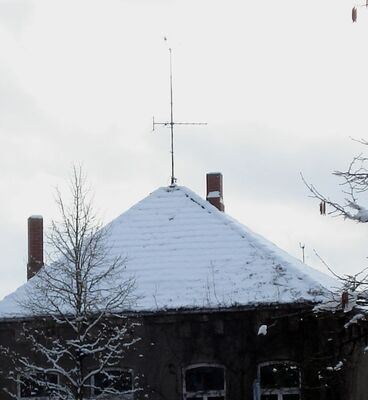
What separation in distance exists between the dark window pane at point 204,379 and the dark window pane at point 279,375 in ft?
3.10

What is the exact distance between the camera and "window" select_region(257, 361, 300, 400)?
70.0 feet

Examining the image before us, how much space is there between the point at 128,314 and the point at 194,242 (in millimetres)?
2880

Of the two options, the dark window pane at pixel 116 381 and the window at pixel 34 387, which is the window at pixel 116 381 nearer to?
the dark window pane at pixel 116 381

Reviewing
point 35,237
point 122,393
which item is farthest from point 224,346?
point 35,237

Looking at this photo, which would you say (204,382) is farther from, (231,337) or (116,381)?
(116,381)

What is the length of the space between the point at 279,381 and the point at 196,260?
135 inches

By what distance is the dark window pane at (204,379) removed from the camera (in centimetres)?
2156

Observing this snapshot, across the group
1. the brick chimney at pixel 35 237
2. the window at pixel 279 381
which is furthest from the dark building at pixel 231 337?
the brick chimney at pixel 35 237

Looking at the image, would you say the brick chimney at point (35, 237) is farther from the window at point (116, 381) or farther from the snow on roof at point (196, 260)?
the window at point (116, 381)

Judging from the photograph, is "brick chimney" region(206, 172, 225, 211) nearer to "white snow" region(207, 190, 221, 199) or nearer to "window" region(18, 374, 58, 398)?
"white snow" region(207, 190, 221, 199)

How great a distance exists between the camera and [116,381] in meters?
21.7

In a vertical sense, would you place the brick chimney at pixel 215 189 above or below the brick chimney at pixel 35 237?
above

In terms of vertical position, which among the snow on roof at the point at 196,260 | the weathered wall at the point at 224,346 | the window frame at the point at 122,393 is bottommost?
the window frame at the point at 122,393

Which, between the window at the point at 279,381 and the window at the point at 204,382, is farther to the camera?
the window at the point at 204,382
